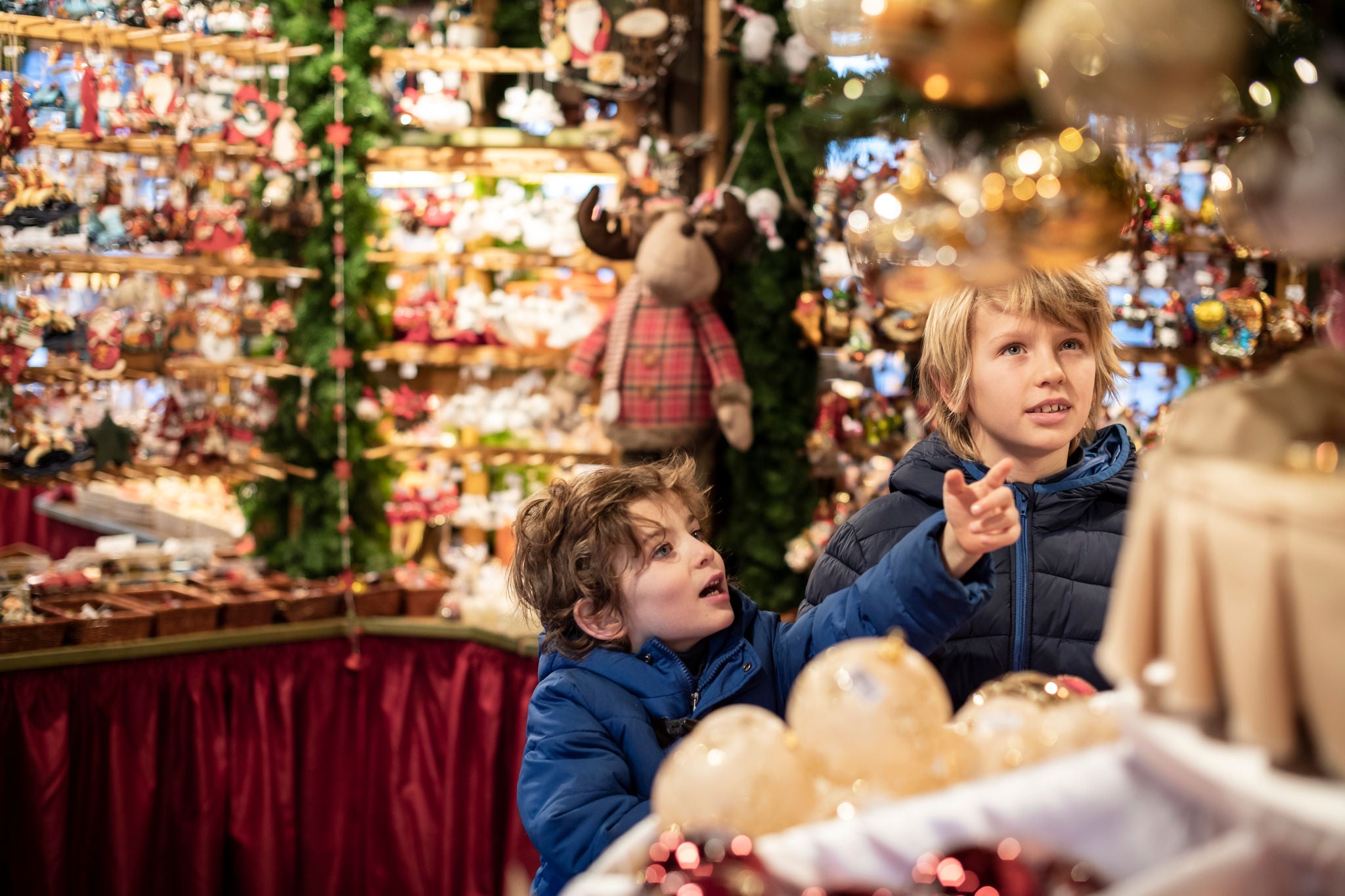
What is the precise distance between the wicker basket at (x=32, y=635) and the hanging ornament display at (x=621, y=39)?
2.26 meters

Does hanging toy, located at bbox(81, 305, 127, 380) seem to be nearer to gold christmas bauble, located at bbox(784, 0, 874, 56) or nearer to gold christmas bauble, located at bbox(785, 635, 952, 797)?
gold christmas bauble, located at bbox(784, 0, 874, 56)

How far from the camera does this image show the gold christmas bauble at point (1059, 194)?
79cm

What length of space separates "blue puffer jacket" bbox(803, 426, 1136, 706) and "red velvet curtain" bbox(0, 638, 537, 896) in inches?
78.9

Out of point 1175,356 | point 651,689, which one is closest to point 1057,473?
point 651,689

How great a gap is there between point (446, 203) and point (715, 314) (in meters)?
1.03

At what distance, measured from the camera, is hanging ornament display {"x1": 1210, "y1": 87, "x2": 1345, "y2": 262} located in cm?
69

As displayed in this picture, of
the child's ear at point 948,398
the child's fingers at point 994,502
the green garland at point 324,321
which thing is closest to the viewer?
the child's fingers at point 994,502

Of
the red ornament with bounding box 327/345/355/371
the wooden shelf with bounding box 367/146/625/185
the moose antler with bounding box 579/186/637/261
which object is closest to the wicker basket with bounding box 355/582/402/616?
the red ornament with bounding box 327/345/355/371

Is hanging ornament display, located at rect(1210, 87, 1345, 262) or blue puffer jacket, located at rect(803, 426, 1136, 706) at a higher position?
hanging ornament display, located at rect(1210, 87, 1345, 262)

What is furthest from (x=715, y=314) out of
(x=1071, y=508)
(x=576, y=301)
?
(x=1071, y=508)

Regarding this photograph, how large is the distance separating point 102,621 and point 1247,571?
11.0 ft

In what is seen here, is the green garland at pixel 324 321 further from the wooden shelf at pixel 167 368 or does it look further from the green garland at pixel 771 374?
the green garland at pixel 771 374

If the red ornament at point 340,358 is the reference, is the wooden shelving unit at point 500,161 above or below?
above

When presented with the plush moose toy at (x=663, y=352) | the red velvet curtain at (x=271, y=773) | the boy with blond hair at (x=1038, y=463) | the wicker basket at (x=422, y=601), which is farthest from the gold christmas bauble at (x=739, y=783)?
the wicker basket at (x=422, y=601)
